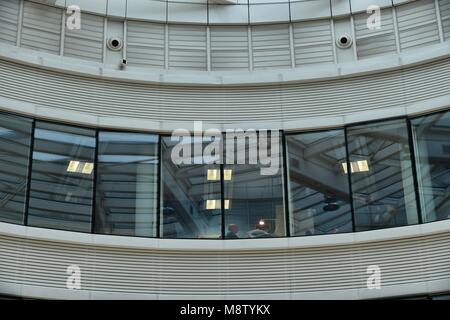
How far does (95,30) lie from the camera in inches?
934

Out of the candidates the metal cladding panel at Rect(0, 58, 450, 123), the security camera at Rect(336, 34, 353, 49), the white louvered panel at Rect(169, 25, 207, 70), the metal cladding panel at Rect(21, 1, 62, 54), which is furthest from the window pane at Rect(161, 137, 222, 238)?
the security camera at Rect(336, 34, 353, 49)

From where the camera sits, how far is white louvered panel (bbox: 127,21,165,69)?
78.2 ft

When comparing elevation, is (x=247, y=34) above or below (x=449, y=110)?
above

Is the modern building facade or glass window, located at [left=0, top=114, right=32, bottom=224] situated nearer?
glass window, located at [left=0, top=114, right=32, bottom=224]

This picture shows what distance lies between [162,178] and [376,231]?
5.97m

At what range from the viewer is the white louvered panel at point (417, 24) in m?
23.0

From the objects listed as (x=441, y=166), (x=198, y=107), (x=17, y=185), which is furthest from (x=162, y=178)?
(x=441, y=166)

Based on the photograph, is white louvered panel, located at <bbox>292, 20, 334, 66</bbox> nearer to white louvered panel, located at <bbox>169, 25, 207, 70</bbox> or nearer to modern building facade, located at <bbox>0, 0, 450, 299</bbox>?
modern building facade, located at <bbox>0, 0, 450, 299</bbox>

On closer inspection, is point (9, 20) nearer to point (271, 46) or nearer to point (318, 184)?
point (271, 46)

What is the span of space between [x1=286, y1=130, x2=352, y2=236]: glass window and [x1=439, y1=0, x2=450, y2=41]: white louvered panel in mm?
3976

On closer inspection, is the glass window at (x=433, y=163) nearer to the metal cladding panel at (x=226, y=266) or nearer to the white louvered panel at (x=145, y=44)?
the metal cladding panel at (x=226, y=266)

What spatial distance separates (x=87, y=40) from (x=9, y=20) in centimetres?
220
